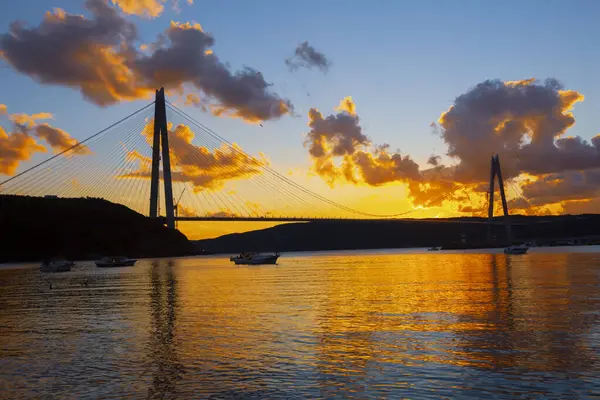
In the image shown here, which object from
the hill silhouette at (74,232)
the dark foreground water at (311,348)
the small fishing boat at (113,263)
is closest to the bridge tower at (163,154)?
the small fishing boat at (113,263)

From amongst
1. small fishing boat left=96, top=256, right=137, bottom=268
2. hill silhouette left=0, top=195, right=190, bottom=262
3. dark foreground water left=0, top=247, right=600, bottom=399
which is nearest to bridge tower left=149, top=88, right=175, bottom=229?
small fishing boat left=96, top=256, right=137, bottom=268

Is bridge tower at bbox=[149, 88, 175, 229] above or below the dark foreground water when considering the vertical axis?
above

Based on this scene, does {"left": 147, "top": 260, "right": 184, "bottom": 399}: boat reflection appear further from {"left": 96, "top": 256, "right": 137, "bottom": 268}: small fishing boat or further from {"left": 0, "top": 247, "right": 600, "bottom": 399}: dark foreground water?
{"left": 96, "top": 256, "right": 137, "bottom": 268}: small fishing boat

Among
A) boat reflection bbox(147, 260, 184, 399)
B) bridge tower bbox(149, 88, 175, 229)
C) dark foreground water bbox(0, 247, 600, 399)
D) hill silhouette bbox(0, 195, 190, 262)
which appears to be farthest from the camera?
hill silhouette bbox(0, 195, 190, 262)

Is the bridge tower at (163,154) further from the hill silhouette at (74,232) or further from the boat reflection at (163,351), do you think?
the boat reflection at (163,351)

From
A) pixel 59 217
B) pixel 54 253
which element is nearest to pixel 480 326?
pixel 54 253

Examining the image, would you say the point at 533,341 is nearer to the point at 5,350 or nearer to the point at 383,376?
the point at 383,376

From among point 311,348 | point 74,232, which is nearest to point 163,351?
point 311,348

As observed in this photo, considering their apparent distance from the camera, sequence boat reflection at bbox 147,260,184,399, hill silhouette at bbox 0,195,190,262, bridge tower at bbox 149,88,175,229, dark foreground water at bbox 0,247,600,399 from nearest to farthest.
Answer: dark foreground water at bbox 0,247,600,399
boat reflection at bbox 147,260,184,399
bridge tower at bbox 149,88,175,229
hill silhouette at bbox 0,195,190,262

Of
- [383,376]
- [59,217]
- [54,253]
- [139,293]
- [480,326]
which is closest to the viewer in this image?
[383,376]
